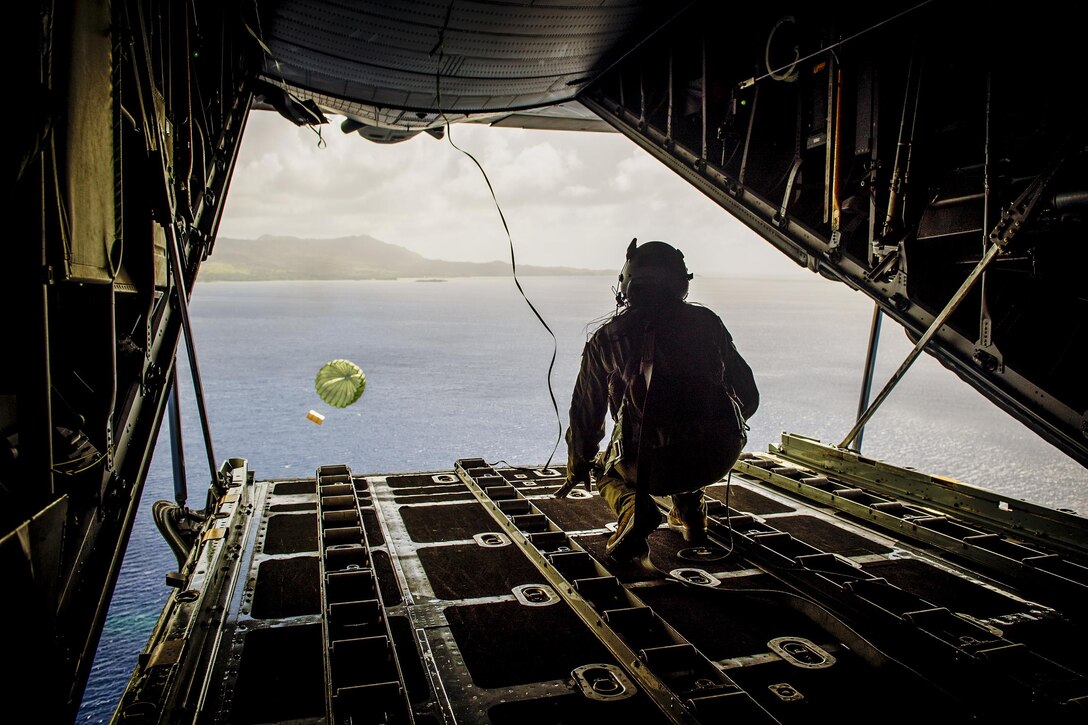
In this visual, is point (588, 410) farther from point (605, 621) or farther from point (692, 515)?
point (605, 621)

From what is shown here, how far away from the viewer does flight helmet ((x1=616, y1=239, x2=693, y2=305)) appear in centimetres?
372

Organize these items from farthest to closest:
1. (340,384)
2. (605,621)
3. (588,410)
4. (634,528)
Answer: (340,384) → (588,410) → (634,528) → (605,621)

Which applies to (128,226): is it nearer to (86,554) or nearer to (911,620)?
(86,554)

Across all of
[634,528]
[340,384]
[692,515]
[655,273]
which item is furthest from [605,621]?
[340,384]

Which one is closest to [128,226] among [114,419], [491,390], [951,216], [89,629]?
[114,419]

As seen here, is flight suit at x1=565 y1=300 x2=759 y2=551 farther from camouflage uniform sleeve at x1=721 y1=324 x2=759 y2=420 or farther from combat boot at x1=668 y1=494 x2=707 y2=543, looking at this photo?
combat boot at x1=668 y1=494 x2=707 y2=543

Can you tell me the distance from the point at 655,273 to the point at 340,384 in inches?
307

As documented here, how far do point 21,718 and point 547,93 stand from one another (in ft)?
24.2

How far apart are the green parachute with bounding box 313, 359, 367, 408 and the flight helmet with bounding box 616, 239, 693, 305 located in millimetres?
7438

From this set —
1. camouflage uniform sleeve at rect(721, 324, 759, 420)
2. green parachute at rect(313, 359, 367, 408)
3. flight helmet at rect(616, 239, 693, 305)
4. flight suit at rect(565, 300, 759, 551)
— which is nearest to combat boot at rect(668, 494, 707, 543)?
flight suit at rect(565, 300, 759, 551)

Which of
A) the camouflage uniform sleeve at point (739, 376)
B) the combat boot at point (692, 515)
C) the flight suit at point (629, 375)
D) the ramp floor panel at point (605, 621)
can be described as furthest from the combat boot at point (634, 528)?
the camouflage uniform sleeve at point (739, 376)

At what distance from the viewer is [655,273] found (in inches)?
146

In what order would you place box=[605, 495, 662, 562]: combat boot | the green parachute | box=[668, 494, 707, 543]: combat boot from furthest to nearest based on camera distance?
1. the green parachute
2. box=[668, 494, 707, 543]: combat boot
3. box=[605, 495, 662, 562]: combat boot

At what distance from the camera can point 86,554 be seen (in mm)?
2041
